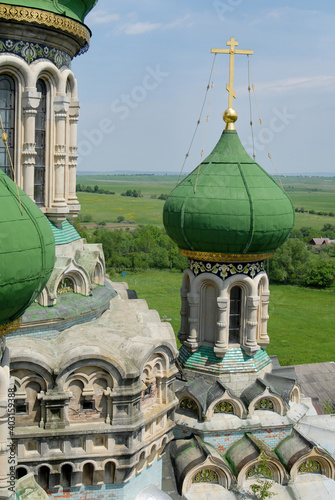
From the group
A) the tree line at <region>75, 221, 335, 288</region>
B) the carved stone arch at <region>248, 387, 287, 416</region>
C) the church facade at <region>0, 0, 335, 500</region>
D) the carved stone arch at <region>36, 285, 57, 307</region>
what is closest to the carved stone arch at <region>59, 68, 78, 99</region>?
the church facade at <region>0, 0, 335, 500</region>

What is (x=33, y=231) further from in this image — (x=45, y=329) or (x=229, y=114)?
(x=229, y=114)

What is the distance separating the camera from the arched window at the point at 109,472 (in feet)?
24.9

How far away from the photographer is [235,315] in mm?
10180

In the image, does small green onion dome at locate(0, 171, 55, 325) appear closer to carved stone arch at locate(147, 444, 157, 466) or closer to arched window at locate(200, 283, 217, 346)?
carved stone arch at locate(147, 444, 157, 466)

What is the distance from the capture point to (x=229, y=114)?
10.2m

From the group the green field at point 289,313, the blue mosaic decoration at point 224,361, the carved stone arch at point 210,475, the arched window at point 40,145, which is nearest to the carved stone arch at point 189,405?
the blue mosaic decoration at point 224,361

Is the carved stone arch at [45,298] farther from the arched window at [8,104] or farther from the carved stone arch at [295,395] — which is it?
the carved stone arch at [295,395]

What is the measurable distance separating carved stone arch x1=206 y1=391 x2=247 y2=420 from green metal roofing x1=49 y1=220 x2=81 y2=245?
3080mm

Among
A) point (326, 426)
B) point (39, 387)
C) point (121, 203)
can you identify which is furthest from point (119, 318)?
point (121, 203)

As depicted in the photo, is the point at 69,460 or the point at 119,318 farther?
the point at 119,318

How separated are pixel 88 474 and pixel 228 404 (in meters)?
2.75

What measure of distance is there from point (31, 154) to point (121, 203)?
91.1 m

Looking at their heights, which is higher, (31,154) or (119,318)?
(31,154)

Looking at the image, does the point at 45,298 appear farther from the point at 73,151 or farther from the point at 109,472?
the point at 73,151
